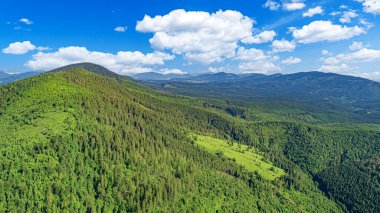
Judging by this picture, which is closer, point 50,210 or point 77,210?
point 50,210

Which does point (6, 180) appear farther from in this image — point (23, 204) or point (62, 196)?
point (62, 196)

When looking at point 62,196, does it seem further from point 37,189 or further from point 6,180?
point 6,180

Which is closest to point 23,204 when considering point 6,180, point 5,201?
point 5,201

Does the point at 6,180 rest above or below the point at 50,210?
above

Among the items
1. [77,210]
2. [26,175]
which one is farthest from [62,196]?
[26,175]

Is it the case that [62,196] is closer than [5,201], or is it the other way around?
[5,201]

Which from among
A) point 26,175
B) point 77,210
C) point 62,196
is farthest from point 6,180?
point 77,210

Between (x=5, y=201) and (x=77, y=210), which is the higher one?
(x=5, y=201)
